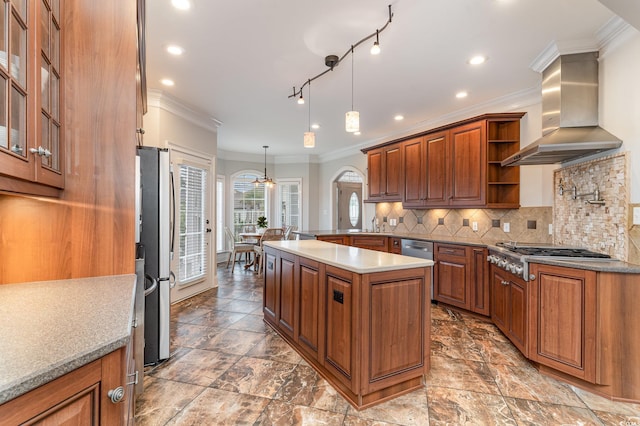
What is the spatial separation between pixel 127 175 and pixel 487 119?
3.89m

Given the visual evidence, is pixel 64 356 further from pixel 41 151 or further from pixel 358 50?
pixel 358 50

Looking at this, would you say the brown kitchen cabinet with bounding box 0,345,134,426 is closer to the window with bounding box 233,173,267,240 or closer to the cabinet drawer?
the cabinet drawer

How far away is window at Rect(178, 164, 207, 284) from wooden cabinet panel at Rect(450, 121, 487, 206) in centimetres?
371

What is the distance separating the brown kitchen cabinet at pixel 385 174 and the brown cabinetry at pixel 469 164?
1.16 ft

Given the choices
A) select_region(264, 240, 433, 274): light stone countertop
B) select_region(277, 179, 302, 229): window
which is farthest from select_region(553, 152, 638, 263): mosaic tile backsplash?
select_region(277, 179, 302, 229): window

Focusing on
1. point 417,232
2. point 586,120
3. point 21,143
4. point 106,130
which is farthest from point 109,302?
point 417,232

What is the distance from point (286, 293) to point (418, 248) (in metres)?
2.14

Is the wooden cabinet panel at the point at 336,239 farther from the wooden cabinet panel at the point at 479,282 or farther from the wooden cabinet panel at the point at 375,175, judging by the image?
the wooden cabinet panel at the point at 479,282

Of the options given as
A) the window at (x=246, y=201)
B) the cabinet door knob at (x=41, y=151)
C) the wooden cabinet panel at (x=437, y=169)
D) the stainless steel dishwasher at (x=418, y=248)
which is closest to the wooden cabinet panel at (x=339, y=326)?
the cabinet door knob at (x=41, y=151)

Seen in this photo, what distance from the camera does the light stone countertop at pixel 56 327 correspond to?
65cm

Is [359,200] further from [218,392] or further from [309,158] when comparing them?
[218,392]

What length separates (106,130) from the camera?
58.5 inches

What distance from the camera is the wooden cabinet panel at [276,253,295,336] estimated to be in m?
2.69

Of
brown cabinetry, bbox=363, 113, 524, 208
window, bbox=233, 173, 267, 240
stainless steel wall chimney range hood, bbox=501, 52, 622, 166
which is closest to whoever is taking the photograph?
stainless steel wall chimney range hood, bbox=501, 52, 622, 166
